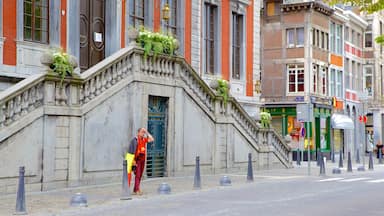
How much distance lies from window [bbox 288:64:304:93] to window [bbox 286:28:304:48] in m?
1.49

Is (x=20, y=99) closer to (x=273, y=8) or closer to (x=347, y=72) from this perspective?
(x=273, y=8)

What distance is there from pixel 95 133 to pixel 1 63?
3611 millimetres

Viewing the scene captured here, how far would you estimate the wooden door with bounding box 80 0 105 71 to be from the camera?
2389 cm

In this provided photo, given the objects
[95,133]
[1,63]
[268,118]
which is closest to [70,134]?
[95,133]

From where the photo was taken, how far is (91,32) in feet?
79.6

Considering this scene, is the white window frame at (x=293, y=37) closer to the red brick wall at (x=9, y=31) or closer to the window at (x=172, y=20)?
the window at (x=172, y=20)

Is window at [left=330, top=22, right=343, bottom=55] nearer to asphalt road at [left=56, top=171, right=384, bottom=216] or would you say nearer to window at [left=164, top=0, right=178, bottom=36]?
window at [left=164, top=0, right=178, bottom=36]

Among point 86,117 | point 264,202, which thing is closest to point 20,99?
point 86,117

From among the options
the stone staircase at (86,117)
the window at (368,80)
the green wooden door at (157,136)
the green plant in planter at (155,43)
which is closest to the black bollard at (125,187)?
the stone staircase at (86,117)

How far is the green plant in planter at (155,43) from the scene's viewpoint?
21266mm

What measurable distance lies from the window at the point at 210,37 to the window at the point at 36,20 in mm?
9836

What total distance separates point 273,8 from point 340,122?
9612mm

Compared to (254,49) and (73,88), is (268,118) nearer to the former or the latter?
(254,49)

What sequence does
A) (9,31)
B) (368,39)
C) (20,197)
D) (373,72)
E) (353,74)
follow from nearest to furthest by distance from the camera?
(20,197)
(9,31)
(353,74)
(373,72)
(368,39)
